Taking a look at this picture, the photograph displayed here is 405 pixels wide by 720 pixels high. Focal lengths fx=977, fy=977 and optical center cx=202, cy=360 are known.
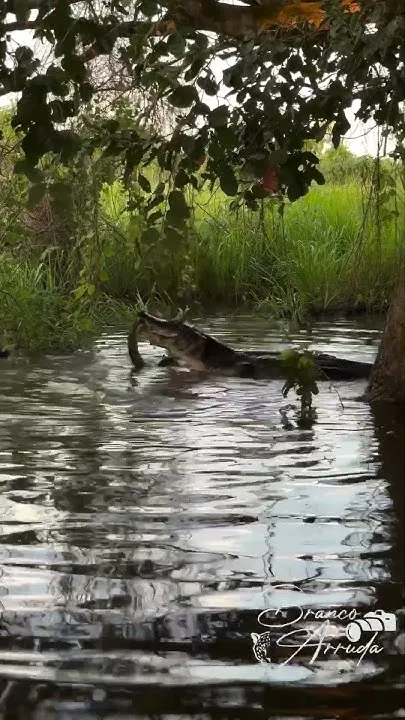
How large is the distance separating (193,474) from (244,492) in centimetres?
36

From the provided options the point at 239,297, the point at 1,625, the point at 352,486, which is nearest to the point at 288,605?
the point at 1,625

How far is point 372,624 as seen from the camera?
2.36 metres

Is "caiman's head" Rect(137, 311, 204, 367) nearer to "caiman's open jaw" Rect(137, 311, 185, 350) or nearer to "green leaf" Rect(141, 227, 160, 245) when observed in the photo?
"caiman's open jaw" Rect(137, 311, 185, 350)

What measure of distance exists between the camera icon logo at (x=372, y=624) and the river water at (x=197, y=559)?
0.8 inches

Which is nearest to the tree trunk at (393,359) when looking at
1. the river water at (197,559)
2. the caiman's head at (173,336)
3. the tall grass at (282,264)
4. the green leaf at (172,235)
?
the river water at (197,559)

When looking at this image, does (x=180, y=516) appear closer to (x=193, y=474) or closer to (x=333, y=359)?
(x=193, y=474)

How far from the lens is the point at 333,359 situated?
6.27 meters

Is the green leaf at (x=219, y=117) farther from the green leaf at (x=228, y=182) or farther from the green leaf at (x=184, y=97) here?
the green leaf at (x=228, y=182)

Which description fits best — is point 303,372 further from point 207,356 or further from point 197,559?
point 197,559

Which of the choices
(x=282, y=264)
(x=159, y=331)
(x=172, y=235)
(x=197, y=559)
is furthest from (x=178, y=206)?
(x=282, y=264)

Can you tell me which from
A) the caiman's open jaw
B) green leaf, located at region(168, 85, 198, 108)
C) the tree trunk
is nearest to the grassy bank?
the caiman's open jaw

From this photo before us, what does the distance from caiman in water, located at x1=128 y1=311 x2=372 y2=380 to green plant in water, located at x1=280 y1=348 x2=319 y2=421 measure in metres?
1.20

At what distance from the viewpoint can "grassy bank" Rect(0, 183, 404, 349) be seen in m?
7.89

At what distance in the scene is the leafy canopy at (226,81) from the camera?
2537 mm
